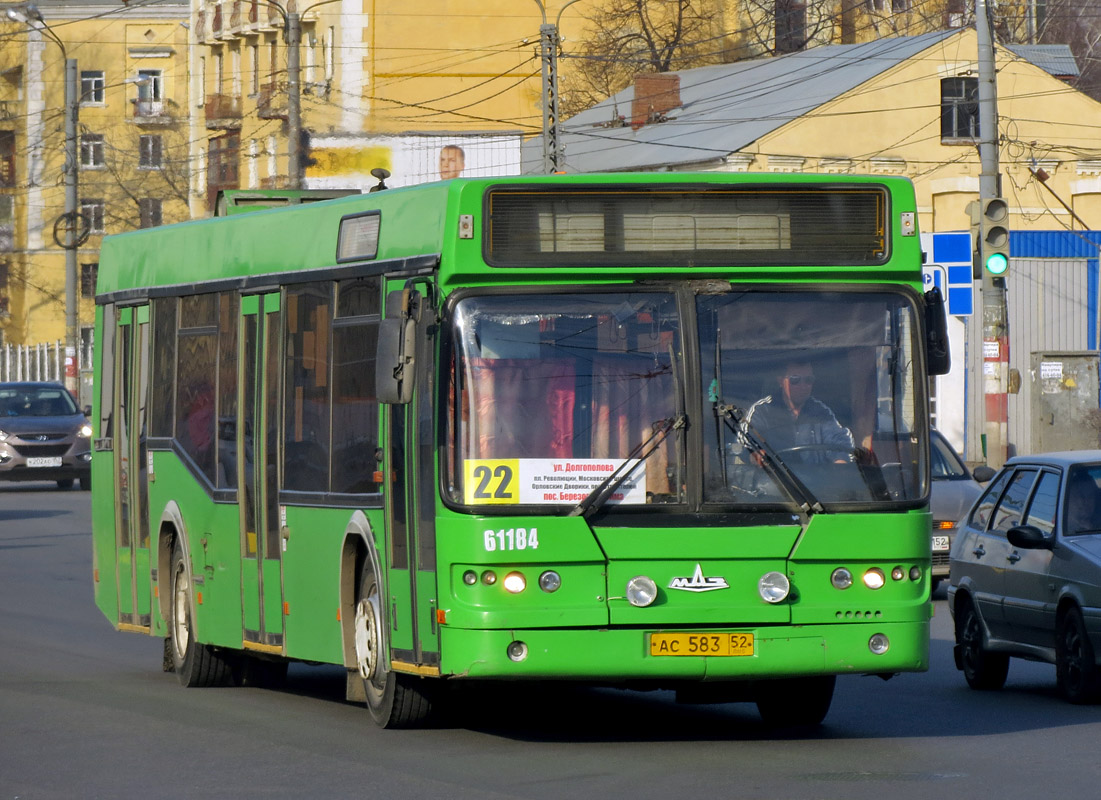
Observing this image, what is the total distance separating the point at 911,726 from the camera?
421 inches

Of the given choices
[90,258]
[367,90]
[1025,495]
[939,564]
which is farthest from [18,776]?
[90,258]

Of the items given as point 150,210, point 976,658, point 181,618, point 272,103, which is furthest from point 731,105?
point 181,618

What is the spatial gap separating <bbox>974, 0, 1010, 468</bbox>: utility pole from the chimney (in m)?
30.4

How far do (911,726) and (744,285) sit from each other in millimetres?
2496

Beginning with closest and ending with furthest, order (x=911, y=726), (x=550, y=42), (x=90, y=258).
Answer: (x=911, y=726), (x=550, y=42), (x=90, y=258)

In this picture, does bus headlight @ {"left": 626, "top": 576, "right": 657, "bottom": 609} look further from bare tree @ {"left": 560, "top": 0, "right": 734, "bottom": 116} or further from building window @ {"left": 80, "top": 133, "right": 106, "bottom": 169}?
building window @ {"left": 80, "top": 133, "right": 106, "bottom": 169}

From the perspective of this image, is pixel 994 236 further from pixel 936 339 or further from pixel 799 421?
pixel 799 421

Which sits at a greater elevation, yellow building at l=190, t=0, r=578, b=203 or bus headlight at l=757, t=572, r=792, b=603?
yellow building at l=190, t=0, r=578, b=203

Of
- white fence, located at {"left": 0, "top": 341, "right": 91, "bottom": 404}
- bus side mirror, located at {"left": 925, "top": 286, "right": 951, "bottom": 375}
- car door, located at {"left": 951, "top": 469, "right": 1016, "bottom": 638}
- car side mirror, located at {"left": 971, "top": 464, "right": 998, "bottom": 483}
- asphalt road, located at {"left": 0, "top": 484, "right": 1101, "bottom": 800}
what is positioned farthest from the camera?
white fence, located at {"left": 0, "top": 341, "right": 91, "bottom": 404}

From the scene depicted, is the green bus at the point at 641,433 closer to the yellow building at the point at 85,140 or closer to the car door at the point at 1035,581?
the car door at the point at 1035,581

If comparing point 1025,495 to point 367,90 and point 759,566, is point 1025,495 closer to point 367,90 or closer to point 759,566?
point 759,566

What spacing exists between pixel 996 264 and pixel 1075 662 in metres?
14.0

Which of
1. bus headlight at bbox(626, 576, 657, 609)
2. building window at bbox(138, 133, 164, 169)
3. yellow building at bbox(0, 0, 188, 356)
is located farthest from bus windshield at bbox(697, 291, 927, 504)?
building window at bbox(138, 133, 164, 169)

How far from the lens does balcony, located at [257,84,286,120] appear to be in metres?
66.1
